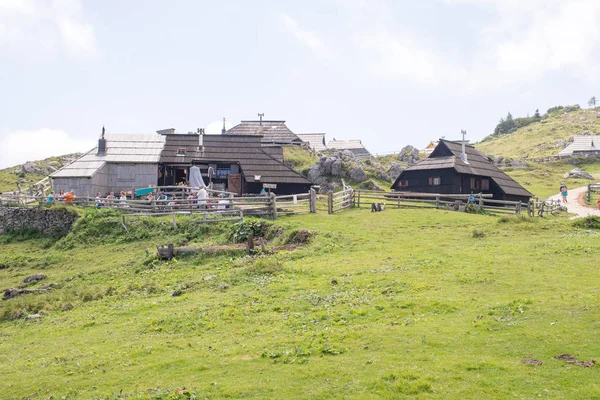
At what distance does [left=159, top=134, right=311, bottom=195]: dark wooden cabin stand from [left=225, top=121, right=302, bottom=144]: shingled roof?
20.1m

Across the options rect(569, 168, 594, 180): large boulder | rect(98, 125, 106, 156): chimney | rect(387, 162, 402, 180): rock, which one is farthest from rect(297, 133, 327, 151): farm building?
rect(98, 125, 106, 156): chimney

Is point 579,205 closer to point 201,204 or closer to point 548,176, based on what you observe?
point 548,176

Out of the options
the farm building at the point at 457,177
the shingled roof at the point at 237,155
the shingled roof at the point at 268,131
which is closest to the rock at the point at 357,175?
the farm building at the point at 457,177

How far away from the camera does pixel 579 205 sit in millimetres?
49312

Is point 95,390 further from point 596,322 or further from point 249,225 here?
point 249,225

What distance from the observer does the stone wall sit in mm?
35781

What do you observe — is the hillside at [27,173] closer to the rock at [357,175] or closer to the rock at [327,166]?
the rock at [327,166]

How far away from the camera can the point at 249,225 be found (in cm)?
2866

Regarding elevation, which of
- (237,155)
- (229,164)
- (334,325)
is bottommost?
(334,325)

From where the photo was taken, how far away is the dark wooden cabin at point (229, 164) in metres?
46.4

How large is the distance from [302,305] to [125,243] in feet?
59.0

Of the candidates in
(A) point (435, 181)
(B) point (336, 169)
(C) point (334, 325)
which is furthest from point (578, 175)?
(C) point (334, 325)

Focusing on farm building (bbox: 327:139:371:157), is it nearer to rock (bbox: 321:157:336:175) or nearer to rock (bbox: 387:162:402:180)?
rock (bbox: 387:162:402:180)

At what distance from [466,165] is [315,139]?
39914 mm
